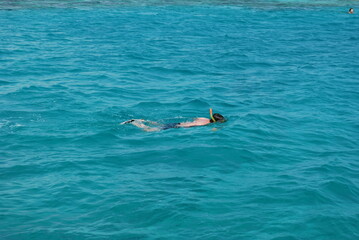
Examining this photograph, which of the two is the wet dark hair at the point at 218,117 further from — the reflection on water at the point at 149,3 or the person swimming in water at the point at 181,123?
the reflection on water at the point at 149,3

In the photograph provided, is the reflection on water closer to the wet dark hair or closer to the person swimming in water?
the person swimming in water

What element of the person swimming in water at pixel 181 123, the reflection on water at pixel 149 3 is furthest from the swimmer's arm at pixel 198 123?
the reflection on water at pixel 149 3

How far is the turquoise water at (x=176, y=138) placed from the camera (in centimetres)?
1017

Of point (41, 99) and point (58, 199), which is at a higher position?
point (41, 99)

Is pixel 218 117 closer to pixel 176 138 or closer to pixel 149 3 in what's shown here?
pixel 176 138

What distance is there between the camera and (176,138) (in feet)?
49.4

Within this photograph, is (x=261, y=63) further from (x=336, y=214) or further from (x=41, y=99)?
(x=336, y=214)

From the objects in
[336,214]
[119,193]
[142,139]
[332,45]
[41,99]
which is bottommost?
[336,214]

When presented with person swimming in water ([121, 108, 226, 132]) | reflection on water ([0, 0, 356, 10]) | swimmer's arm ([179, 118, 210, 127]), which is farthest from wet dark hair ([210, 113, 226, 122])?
reflection on water ([0, 0, 356, 10])

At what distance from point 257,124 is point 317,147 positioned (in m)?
2.46

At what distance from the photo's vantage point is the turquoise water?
400 inches

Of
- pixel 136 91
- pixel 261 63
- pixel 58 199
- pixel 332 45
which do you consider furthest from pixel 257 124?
pixel 332 45

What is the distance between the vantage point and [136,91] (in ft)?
66.0

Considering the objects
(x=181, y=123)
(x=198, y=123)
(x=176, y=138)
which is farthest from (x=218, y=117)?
(x=176, y=138)
